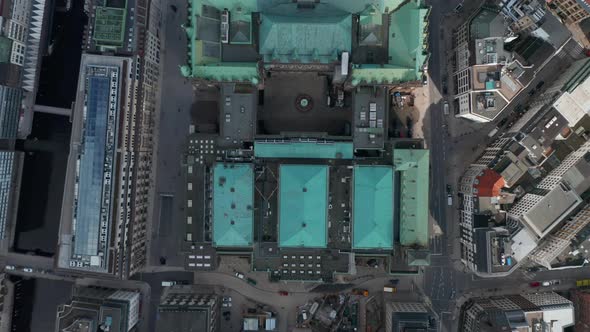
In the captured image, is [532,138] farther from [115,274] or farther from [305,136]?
[115,274]

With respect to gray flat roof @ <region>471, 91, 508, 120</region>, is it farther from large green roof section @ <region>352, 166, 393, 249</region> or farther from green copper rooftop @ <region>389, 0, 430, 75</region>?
large green roof section @ <region>352, 166, 393, 249</region>

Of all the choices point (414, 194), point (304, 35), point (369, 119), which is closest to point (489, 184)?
point (414, 194)

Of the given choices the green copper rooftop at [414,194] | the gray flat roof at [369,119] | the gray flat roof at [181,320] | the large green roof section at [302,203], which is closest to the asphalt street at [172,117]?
the gray flat roof at [181,320]

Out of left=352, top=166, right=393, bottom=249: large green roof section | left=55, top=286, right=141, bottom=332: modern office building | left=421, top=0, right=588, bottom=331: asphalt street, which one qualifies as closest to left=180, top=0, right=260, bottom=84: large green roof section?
left=352, top=166, right=393, bottom=249: large green roof section

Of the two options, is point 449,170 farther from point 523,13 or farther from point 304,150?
point 523,13

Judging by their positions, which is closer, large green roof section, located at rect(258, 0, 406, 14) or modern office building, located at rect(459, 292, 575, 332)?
large green roof section, located at rect(258, 0, 406, 14)

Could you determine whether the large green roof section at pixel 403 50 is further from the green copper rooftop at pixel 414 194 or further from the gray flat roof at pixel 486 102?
the green copper rooftop at pixel 414 194
